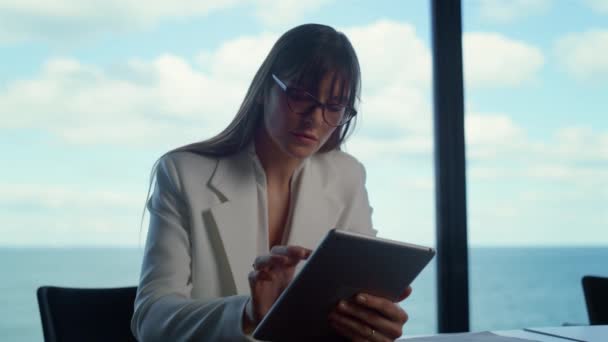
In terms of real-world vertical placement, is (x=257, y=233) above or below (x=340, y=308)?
above

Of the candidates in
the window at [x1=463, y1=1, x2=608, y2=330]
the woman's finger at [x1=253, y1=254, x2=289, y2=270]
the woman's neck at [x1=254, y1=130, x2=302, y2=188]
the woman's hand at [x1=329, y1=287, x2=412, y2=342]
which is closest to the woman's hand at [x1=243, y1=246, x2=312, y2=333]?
the woman's finger at [x1=253, y1=254, x2=289, y2=270]

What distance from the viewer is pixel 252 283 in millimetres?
1056

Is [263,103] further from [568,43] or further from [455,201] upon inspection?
[568,43]

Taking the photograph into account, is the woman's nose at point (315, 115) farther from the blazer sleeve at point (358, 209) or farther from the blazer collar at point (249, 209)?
the blazer sleeve at point (358, 209)

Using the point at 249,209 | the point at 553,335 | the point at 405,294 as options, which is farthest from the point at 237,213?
the point at 553,335

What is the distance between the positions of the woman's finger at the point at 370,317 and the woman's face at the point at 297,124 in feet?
1.79

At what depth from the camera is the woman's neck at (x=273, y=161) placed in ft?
5.46

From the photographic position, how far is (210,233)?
1.49 metres

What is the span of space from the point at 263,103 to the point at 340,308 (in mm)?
717

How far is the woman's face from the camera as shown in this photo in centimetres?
147

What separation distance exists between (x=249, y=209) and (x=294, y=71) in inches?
14.6

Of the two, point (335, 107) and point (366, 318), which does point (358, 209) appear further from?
point (366, 318)

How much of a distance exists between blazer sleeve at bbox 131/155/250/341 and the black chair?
190 mm

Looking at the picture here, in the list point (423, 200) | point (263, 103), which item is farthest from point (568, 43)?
point (263, 103)
